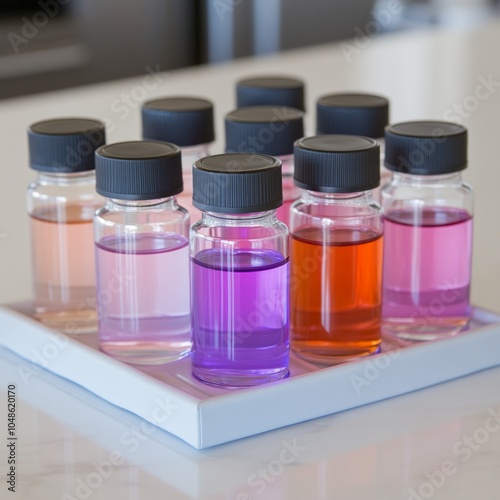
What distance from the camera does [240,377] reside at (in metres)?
0.86

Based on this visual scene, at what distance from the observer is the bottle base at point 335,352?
909 mm

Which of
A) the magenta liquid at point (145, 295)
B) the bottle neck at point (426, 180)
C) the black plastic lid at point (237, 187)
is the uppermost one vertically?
the black plastic lid at point (237, 187)

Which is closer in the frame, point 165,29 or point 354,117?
point 354,117

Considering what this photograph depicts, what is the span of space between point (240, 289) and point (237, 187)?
9 cm

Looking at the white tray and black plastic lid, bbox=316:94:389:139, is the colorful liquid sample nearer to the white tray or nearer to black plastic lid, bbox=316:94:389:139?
the white tray

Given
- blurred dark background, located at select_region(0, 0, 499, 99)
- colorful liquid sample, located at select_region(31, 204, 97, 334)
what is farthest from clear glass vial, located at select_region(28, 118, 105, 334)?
blurred dark background, located at select_region(0, 0, 499, 99)

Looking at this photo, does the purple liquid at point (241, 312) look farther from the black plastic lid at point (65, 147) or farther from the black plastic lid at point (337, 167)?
the black plastic lid at point (65, 147)

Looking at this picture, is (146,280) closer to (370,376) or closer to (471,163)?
(370,376)
